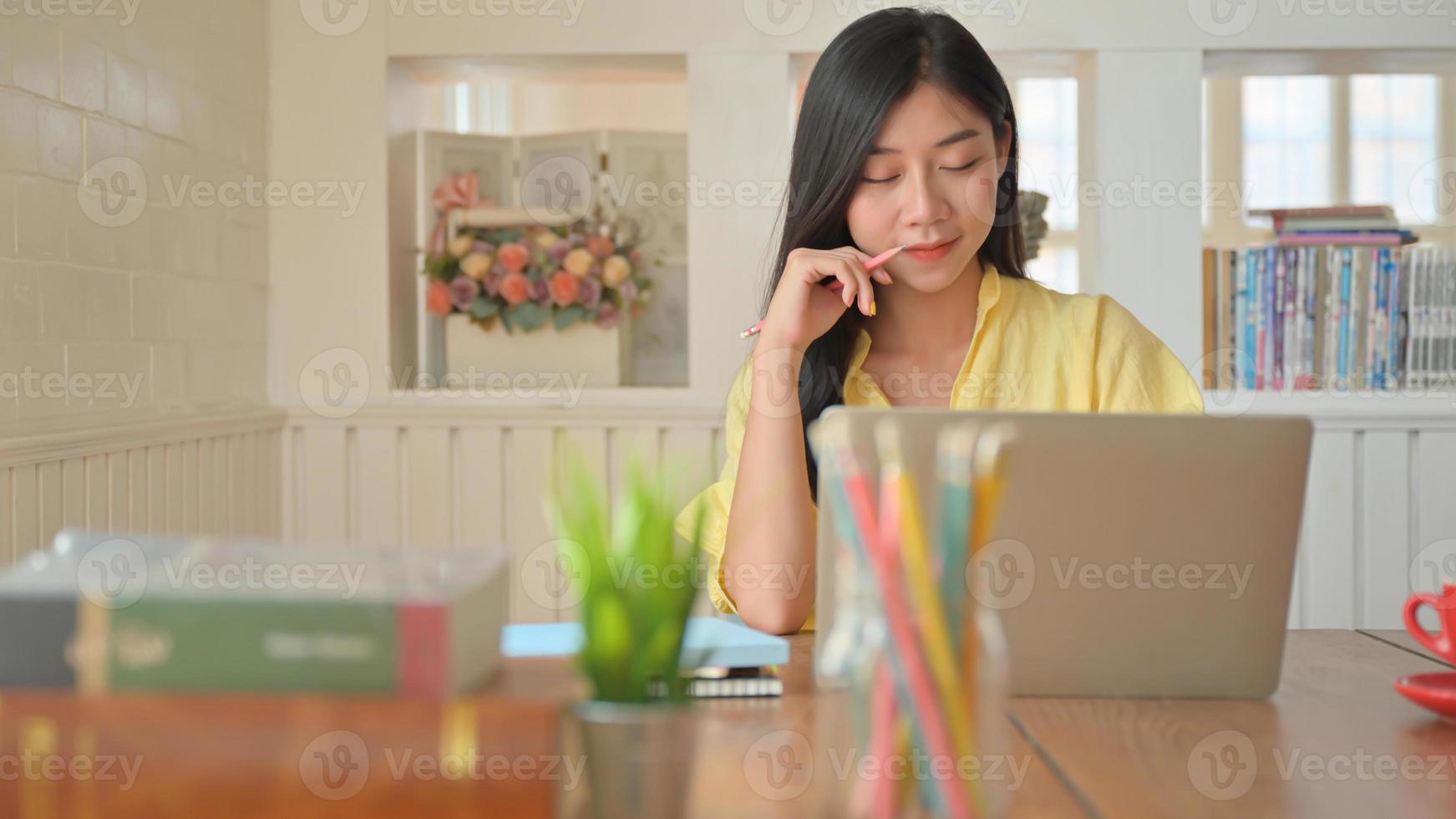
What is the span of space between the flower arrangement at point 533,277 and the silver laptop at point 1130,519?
5.80 ft

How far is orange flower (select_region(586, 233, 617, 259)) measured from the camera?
2682 millimetres

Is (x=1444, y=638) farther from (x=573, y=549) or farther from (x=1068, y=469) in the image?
(x=573, y=549)

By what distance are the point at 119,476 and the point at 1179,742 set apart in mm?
1663

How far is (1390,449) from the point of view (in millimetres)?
2625

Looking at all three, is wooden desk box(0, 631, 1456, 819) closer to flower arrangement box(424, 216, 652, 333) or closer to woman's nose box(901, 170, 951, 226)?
woman's nose box(901, 170, 951, 226)

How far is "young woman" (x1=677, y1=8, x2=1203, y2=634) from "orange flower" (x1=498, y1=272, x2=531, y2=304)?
904 mm

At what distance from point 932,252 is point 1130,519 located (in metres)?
0.79

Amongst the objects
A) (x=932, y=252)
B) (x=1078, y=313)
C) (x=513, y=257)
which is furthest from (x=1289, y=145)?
(x=932, y=252)

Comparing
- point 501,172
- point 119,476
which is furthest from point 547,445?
point 119,476

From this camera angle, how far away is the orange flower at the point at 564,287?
104 inches

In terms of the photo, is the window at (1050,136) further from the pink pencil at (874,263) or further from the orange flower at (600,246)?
the pink pencil at (874,263)

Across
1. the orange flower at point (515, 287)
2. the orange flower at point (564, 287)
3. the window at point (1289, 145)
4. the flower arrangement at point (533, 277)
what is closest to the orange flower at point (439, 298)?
the flower arrangement at point (533, 277)

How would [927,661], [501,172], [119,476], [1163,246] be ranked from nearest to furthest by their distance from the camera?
[927,661]
[119,476]
[1163,246]
[501,172]

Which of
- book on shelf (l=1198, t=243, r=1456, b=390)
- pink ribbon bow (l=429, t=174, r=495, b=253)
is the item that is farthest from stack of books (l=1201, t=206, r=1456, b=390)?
pink ribbon bow (l=429, t=174, r=495, b=253)
